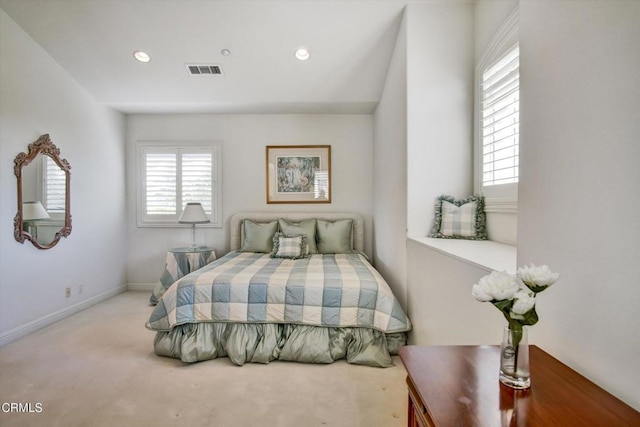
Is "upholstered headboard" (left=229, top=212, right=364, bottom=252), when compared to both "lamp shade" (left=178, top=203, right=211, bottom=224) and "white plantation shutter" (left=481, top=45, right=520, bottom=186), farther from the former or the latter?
"white plantation shutter" (left=481, top=45, right=520, bottom=186)

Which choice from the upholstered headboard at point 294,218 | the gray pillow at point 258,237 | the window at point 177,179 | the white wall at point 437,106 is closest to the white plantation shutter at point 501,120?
the white wall at point 437,106

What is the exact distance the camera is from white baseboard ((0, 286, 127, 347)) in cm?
263

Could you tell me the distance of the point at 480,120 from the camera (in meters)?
2.28

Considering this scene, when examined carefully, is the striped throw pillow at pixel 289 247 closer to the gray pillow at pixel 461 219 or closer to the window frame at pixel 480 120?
the gray pillow at pixel 461 219

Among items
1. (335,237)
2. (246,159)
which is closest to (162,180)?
(246,159)

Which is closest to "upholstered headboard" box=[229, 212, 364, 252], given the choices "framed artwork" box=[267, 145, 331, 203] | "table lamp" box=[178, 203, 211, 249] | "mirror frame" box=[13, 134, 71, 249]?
"framed artwork" box=[267, 145, 331, 203]

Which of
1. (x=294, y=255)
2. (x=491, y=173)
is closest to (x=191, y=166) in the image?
(x=294, y=255)

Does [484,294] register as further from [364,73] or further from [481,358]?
[364,73]

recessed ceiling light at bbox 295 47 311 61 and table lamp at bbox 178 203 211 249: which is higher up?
recessed ceiling light at bbox 295 47 311 61

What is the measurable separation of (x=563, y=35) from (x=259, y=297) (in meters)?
2.24

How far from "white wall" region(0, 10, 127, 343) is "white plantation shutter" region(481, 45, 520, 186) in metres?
3.93

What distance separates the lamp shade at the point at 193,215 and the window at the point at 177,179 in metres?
0.36

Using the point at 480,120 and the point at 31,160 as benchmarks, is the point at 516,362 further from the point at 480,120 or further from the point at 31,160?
the point at 31,160

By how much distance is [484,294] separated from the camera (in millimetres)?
706
